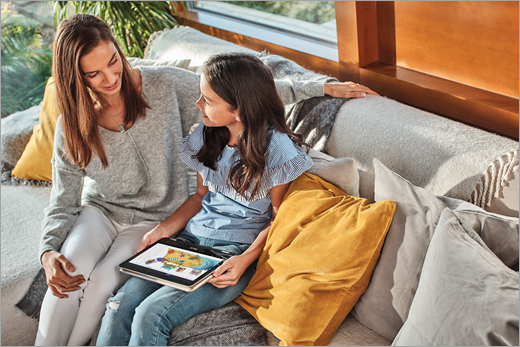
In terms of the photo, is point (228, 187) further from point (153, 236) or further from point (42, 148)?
point (42, 148)

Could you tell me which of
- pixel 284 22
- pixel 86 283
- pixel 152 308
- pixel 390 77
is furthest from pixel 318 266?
pixel 284 22

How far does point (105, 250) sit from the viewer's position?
1.66m

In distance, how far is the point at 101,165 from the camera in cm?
169

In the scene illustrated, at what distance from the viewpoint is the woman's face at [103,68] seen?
1.52m

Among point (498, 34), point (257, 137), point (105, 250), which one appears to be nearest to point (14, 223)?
point (105, 250)

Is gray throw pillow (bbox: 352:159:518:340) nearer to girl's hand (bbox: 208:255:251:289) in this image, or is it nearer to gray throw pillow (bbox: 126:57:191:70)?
girl's hand (bbox: 208:255:251:289)

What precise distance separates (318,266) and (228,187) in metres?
0.44

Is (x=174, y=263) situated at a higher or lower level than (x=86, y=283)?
higher

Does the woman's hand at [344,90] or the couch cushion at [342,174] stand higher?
the woman's hand at [344,90]

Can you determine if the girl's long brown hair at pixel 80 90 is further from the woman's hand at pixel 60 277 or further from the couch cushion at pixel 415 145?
the couch cushion at pixel 415 145

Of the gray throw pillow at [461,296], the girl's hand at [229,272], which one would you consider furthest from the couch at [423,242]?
the girl's hand at [229,272]

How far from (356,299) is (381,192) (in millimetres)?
303

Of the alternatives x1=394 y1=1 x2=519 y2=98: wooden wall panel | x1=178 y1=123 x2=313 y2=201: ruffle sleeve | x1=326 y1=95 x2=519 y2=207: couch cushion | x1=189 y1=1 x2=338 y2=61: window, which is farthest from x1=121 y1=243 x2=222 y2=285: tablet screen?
x1=189 y1=1 x2=338 y2=61: window

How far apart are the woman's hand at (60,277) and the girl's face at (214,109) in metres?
Answer: 0.64
